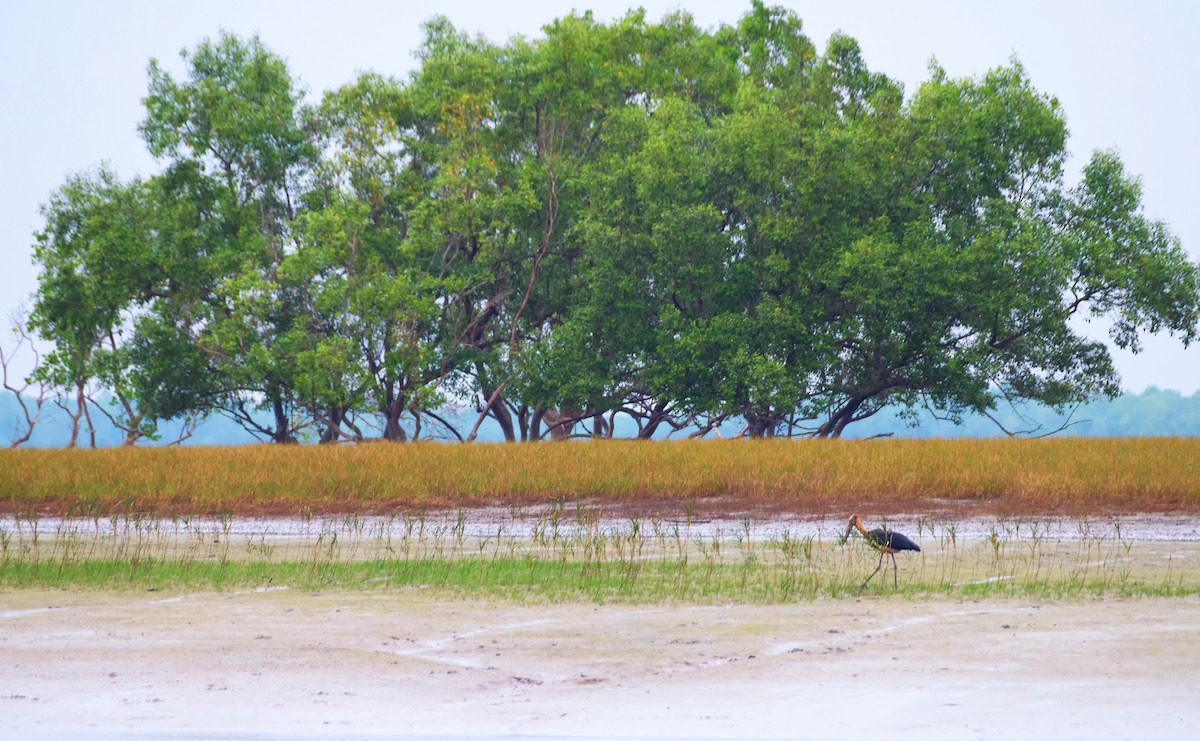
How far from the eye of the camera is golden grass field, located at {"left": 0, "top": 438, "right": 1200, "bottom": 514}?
2069 centimetres

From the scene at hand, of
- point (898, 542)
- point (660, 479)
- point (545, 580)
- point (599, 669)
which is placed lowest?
point (599, 669)

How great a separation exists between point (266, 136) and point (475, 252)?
7.86 metres

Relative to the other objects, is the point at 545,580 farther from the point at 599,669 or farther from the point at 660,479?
the point at 660,479

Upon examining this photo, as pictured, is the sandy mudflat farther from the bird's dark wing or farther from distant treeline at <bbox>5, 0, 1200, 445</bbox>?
distant treeline at <bbox>5, 0, 1200, 445</bbox>

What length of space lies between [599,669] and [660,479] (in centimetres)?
1430

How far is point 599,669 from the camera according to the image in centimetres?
867

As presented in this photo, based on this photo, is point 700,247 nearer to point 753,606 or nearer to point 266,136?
point 266,136

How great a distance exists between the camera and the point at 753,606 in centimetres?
1117

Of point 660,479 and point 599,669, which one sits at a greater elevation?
point 660,479

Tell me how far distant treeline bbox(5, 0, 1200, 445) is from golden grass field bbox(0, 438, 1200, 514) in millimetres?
12010

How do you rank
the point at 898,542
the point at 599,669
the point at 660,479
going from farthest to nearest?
the point at 660,479 < the point at 898,542 < the point at 599,669

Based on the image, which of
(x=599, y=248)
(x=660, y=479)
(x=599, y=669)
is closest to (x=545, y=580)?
(x=599, y=669)

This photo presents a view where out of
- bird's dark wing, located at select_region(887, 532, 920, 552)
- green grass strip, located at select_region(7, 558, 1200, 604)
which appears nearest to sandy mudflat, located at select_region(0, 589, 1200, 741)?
green grass strip, located at select_region(7, 558, 1200, 604)

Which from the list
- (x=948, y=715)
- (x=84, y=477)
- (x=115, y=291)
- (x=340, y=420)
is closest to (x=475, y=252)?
(x=340, y=420)
